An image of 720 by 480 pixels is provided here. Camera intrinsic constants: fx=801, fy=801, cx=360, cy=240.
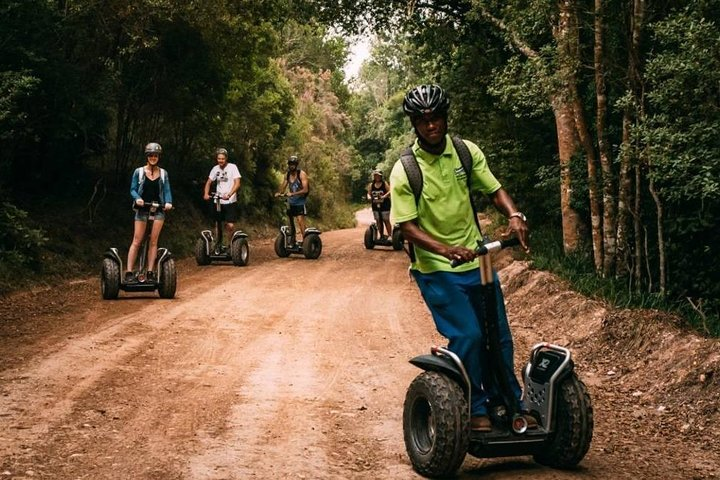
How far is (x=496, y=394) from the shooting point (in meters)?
4.66

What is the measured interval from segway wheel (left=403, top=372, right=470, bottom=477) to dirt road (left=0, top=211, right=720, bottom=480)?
18 cm

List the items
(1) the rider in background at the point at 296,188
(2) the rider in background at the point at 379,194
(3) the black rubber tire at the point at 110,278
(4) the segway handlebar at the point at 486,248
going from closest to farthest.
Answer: (4) the segway handlebar at the point at 486,248 → (3) the black rubber tire at the point at 110,278 → (1) the rider in background at the point at 296,188 → (2) the rider in background at the point at 379,194

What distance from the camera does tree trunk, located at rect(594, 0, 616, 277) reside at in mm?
10141

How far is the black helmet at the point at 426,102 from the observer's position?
4.67 m

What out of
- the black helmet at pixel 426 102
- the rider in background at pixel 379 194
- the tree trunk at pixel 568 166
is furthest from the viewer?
the rider in background at pixel 379 194

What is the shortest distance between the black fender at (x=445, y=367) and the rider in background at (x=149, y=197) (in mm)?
7279

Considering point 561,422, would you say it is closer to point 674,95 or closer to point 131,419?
point 131,419

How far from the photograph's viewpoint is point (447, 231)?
4.80 meters

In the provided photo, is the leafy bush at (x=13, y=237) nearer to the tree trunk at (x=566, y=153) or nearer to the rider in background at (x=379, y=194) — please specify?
the tree trunk at (x=566, y=153)

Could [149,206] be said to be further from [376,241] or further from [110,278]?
[376,241]

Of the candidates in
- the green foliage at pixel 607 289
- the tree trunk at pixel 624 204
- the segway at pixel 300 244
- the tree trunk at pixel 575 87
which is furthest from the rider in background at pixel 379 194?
the tree trunk at pixel 624 204

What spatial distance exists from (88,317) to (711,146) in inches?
289

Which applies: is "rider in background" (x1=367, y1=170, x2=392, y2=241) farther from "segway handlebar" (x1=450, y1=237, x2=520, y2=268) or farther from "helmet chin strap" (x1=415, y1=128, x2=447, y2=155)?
"segway handlebar" (x1=450, y1=237, x2=520, y2=268)

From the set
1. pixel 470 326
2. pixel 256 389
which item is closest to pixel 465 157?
pixel 470 326
